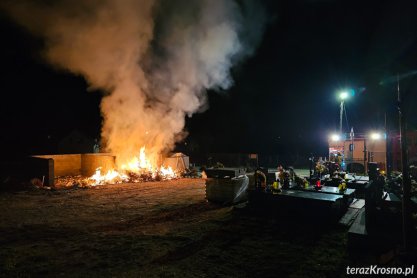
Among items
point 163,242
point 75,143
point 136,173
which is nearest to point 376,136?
point 136,173

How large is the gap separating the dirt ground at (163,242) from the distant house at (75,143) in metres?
36.7

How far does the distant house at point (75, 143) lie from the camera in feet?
146

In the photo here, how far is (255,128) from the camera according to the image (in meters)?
59.5

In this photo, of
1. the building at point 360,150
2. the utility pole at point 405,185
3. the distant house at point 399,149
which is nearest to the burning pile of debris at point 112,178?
the building at point 360,150

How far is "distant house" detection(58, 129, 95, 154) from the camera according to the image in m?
44.6

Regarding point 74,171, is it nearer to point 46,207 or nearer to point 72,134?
point 46,207

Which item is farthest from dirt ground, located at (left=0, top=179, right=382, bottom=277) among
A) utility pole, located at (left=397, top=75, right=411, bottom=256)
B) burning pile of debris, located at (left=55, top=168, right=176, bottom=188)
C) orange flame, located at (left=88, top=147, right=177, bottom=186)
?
orange flame, located at (left=88, top=147, right=177, bottom=186)

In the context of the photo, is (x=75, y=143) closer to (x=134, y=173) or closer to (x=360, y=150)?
(x=134, y=173)

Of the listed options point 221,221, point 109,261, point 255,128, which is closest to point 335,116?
point 255,128

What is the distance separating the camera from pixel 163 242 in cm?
697

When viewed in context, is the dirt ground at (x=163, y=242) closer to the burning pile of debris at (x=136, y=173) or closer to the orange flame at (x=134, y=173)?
the burning pile of debris at (x=136, y=173)

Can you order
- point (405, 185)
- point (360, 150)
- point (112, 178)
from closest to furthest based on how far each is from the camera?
point (405, 185) → point (112, 178) → point (360, 150)

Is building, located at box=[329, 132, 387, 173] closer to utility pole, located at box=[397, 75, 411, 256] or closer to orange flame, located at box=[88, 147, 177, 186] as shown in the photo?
orange flame, located at box=[88, 147, 177, 186]

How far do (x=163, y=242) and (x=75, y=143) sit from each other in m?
44.8
